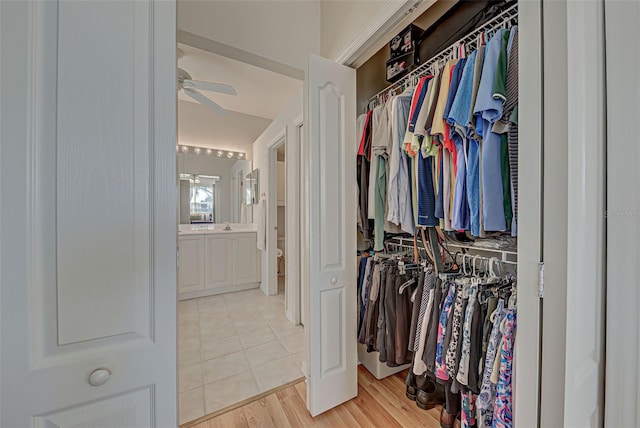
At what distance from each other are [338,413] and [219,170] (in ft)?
12.1

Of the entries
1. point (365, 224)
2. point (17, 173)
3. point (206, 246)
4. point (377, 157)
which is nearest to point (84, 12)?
point (17, 173)

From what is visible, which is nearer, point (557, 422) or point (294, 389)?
point (557, 422)

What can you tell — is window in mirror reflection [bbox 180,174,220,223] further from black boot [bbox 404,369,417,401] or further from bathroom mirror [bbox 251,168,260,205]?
black boot [bbox 404,369,417,401]

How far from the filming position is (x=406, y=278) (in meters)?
1.56

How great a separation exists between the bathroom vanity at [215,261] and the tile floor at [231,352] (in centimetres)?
29

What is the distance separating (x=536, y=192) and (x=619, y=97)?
0.84ft

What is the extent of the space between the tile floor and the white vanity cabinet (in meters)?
0.28

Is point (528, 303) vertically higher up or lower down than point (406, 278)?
higher up

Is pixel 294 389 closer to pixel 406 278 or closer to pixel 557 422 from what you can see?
pixel 406 278

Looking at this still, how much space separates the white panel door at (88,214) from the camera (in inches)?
17.9

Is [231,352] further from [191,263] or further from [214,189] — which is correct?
[214,189]

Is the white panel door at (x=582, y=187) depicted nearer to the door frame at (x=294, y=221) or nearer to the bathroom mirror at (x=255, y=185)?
the door frame at (x=294, y=221)

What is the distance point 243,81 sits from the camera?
3.15 m

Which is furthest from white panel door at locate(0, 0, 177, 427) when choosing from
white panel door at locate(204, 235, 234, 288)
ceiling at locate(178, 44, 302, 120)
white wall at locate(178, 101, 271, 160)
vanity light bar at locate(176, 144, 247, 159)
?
vanity light bar at locate(176, 144, 247, 159)
